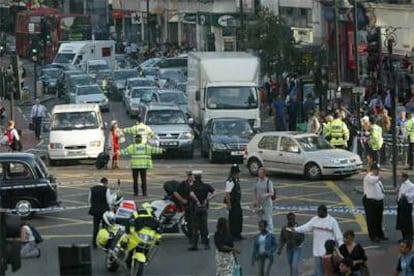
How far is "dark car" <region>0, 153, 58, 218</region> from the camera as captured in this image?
88.6ft

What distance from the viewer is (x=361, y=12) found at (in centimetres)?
5450

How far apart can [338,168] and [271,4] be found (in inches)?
Result: 1620

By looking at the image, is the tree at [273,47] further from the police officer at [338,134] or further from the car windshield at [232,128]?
the police officer at [338,134]

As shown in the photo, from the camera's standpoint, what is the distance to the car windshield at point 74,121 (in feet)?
129

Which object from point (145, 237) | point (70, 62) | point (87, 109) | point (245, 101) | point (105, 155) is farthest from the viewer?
point (70, 62)

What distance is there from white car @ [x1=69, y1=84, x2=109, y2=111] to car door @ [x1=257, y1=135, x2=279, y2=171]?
22.6 meters

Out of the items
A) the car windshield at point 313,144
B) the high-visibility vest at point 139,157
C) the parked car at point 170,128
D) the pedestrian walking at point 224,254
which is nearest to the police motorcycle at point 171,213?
the pedestrian walking at point 224,254

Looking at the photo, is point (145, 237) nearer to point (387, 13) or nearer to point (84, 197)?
point (84, 197)

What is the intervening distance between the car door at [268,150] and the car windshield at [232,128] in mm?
4576

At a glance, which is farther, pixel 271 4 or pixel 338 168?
pixel 271 4

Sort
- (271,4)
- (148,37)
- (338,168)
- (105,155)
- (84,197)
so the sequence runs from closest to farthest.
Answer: (84,197)
(338,168)
(105,155)
(271,4)
(148,37)

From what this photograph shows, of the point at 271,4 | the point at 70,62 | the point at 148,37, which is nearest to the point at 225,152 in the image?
the point at 271,4

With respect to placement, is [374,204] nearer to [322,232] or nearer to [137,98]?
[322,232]

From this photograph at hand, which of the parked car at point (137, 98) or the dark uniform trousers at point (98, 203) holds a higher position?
the dark uniform trousers at point (98, 203)
